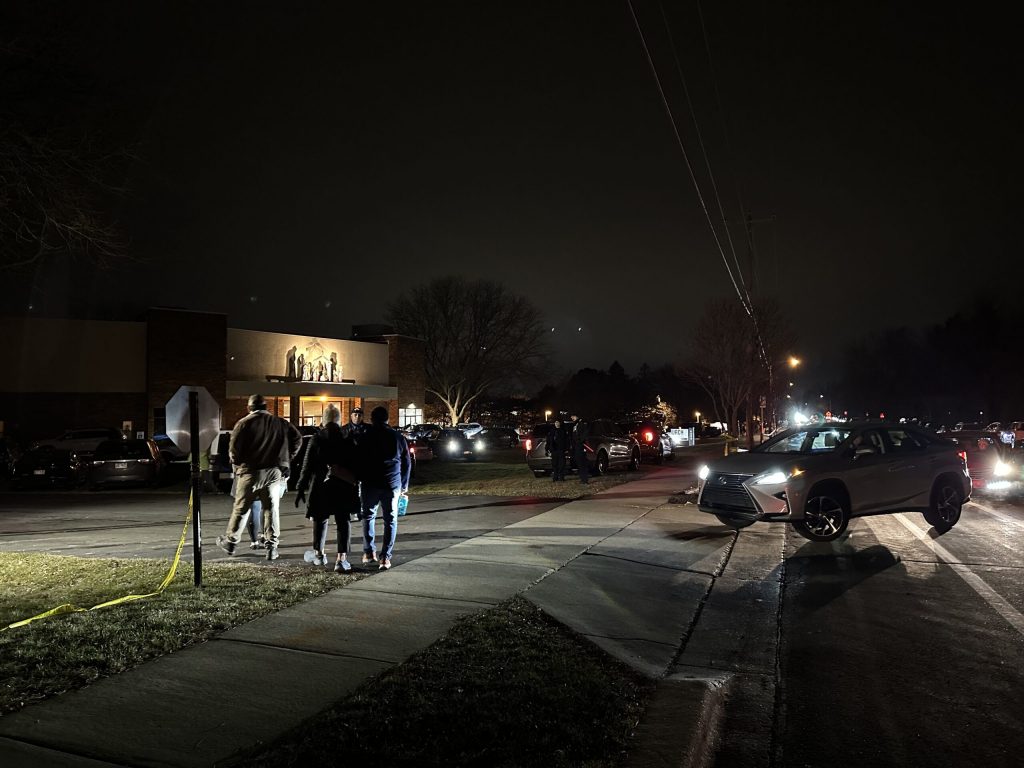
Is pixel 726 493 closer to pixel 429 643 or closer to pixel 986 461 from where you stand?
pixel 429 643

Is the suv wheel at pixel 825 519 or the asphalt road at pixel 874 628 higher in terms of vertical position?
the suv wheel at pixel 825 519

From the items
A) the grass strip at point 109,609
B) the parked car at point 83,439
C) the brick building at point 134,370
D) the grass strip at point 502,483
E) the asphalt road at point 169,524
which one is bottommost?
the grass strip at point 109,609

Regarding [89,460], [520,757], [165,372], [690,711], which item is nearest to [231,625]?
[520,757]

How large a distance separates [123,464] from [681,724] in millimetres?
20794

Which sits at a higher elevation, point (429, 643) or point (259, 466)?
point (259, 466)

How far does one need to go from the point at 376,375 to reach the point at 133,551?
156ft

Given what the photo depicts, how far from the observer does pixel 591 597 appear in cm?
789

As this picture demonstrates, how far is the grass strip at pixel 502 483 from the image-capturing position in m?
18.5

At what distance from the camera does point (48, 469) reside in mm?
22984

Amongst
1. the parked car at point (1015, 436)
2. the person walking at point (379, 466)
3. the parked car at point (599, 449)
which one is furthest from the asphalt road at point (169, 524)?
the parked car at point (1015, 436)

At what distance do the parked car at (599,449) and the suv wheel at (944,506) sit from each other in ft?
35.4

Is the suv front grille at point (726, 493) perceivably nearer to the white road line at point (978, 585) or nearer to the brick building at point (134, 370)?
the white road line at point (978, 585)

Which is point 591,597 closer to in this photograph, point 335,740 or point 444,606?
point 444,606

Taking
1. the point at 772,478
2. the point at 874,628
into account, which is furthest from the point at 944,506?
the point at 874,628
